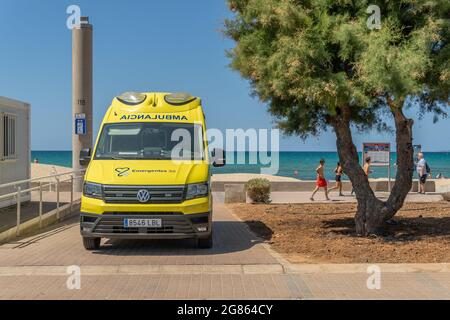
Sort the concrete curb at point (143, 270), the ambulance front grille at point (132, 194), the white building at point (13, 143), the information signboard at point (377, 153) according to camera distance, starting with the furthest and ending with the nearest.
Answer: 1. the information signboard at point (377, 153)
2. the white building at point (13, 143)
3. the ambulance front grille at point (132, 194)
4. the concrete curb at point (143, 270)

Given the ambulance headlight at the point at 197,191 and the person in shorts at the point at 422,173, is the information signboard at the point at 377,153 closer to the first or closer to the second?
the person in shorts at the point at 422,173

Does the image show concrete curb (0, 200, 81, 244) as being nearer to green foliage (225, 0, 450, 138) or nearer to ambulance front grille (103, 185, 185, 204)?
ambulance front grille (103, 185, 185, 204)

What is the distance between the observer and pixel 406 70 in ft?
29.1

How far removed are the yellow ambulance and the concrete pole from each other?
967 cm

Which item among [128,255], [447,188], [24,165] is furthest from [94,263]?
[447,188]

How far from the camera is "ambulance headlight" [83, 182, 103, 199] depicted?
907 cm

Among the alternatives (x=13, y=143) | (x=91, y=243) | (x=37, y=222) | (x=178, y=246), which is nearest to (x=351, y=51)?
(x=178, y=246)

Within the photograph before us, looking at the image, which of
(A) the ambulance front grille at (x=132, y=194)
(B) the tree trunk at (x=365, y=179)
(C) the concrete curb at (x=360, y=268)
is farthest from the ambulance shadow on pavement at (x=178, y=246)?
(B) the tree trunk at (x=365, y=179)

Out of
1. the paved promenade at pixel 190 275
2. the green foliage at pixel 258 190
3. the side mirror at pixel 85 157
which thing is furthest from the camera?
the green foliage at pixel 258 190

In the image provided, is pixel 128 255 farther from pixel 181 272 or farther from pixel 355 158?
pixel 355 158

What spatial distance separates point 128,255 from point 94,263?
0.79m

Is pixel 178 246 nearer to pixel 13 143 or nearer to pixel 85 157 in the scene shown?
pixel 85 157

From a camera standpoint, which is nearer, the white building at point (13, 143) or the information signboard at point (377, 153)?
the white building at point (13, 143)

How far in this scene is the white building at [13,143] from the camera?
14.7 meters
